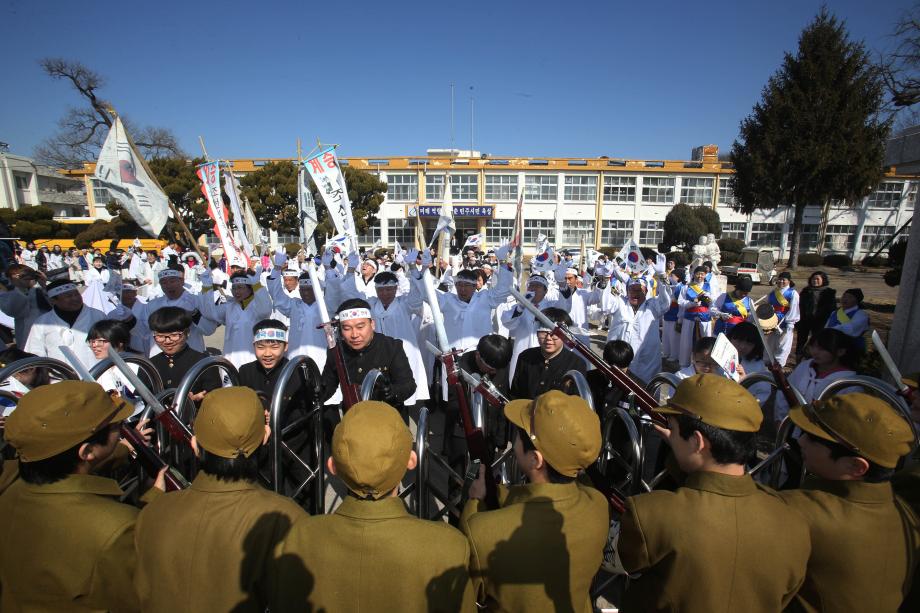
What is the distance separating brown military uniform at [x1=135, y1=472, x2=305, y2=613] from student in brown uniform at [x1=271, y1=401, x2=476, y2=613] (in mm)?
142

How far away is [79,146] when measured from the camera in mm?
29250

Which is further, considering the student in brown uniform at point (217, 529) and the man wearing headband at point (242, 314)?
the man wearing headband at point (242, 314)

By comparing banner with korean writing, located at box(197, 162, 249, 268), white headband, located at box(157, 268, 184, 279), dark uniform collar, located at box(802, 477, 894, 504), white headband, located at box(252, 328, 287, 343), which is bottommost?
dark uniform collar, located at box(802, 477, 894, 504)

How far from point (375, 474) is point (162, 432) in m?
2.16

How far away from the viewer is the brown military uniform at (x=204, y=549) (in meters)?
1.51

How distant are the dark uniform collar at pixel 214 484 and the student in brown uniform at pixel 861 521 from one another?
2.00 meters

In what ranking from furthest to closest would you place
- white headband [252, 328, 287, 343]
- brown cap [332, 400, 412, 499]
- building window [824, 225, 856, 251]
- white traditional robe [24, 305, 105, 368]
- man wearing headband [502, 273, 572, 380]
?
1. building window [824, 225, 856, 251]
2. man wearing headband [502, 273, 572, 380]
3. white traditional robe [24, 305, 105, 368]
4. white headband [252, 328, 287, 343]
5. brown cap [332, 400, 412, 499]

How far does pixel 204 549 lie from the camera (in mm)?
1516

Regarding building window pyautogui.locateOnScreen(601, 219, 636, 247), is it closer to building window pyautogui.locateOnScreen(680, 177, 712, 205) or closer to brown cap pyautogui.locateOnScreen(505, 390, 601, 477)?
building window pyautogui.locateOnScreen(680, 177, 712, 205)

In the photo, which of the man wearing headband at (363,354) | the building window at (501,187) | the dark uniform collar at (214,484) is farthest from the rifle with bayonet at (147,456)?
the building window at (501,187)

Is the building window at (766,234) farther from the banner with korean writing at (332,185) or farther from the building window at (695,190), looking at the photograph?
the banner with korean writing at (332,185)

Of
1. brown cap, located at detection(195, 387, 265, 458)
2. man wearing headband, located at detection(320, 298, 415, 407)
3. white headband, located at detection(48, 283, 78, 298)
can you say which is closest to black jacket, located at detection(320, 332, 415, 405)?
man wearing headband, located at detection(320, 298, 415, 407)

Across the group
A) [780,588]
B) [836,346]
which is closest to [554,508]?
[780,588]

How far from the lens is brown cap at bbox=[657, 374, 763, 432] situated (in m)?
1.61
